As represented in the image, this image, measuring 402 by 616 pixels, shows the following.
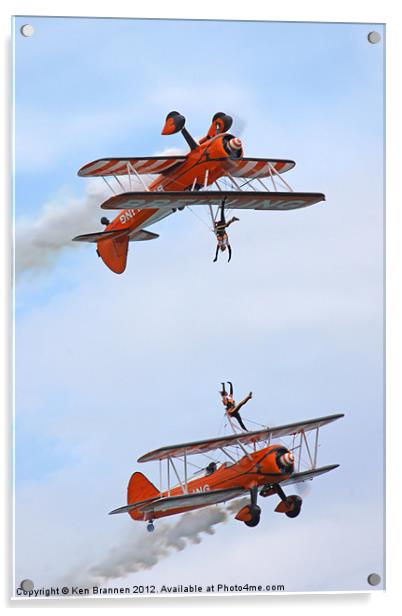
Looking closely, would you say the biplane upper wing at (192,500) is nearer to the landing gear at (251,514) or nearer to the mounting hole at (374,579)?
the landing gear at (251,514)

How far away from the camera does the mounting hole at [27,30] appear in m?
3.81

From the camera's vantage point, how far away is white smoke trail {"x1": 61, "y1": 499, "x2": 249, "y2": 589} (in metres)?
3.77

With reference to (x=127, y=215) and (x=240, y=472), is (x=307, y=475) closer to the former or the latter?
(x=240, y=472)

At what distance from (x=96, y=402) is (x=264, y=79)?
1258 millimetres

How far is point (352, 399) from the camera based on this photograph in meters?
3.92

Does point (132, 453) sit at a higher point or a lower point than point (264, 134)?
lower

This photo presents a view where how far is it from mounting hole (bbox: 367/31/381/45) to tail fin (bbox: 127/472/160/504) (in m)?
1.70

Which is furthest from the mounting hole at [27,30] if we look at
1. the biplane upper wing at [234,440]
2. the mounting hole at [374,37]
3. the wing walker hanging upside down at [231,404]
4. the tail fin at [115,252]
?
the biplane upper wing at [234,440]

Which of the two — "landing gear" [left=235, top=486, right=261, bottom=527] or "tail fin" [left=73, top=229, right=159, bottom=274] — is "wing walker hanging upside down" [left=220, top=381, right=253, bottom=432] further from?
"tail fin" [left=73, top=229, right=159, bottom=274]

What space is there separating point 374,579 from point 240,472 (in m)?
0.59

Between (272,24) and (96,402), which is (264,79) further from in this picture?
(96,402)

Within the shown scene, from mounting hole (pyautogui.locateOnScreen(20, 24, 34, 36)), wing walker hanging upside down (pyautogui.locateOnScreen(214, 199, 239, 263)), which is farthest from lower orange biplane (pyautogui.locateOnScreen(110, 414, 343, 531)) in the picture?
mounting hole (pyautogui.locateOnScreen(20, 24, 34, 36))
